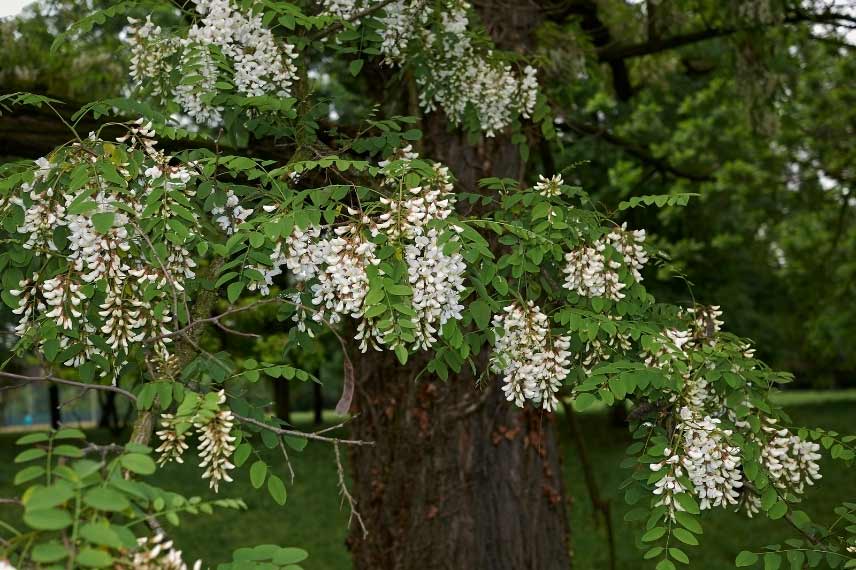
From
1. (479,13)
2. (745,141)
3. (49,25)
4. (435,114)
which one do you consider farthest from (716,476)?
(745,141)

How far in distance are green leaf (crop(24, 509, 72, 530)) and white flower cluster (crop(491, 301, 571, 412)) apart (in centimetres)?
167

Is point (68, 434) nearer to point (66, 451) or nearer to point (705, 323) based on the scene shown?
point (66, 451)

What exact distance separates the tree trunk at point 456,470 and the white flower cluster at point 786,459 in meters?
1.75

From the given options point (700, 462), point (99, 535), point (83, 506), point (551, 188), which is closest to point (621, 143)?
point (551, 188)

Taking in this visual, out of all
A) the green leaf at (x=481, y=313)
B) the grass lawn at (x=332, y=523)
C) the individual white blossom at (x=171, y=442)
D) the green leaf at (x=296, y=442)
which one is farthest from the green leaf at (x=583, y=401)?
the grass lawn at (x=332, y=523)

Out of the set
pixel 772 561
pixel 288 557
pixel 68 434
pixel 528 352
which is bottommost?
pixel 772 561

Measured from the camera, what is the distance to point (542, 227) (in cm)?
314

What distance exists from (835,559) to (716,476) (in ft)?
1.67

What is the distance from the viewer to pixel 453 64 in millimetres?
4383

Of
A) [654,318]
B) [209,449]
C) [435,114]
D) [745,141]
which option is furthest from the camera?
[745,141]

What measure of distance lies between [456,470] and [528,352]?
6.45 ft

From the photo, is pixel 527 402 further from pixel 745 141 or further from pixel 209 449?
pixel 745 141

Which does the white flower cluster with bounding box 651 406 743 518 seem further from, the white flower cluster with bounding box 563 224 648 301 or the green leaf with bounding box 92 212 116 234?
the green leaf with bounding box 92 212 116 234

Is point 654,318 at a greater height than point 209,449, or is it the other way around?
point 654,318
